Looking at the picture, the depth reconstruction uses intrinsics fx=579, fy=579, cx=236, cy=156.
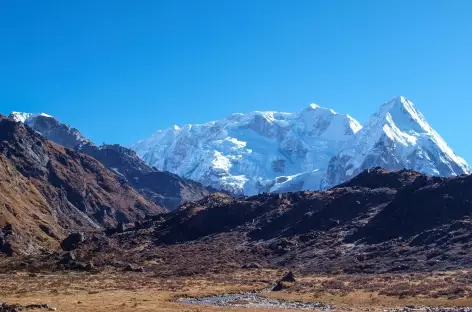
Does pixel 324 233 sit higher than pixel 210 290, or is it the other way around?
pixel 324 233

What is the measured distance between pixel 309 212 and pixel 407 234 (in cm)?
3829

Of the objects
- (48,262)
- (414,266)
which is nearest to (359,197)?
(414,266)

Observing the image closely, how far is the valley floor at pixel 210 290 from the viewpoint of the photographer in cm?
6506

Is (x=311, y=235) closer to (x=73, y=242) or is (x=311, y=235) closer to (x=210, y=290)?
(x=73, y=242)

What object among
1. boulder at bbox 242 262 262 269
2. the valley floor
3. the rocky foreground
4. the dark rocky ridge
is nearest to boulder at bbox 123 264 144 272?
the rocky foreground

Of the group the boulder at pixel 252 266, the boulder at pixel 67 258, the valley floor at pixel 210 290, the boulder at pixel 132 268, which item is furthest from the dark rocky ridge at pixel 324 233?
the valley floor at pixel 210 290

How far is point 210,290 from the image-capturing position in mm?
90125

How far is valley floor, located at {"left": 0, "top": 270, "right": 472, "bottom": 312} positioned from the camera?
6506 centimetres

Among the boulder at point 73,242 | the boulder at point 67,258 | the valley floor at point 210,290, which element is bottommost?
the valley floor at point 210,290

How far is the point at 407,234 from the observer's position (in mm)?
136500

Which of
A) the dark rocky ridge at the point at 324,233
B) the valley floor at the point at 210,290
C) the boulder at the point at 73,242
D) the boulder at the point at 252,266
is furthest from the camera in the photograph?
the boulder at the point at 73,242

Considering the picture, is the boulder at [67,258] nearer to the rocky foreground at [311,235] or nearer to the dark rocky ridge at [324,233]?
the rocky foreground at [311,235]

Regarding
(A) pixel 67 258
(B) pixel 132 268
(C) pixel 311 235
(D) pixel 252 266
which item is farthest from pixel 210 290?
(C) pixel 311 235

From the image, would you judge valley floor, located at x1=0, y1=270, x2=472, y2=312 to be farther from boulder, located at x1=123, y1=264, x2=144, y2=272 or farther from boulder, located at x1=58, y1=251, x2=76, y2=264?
boulder, located at x1=58, y1=251, x2=76, y2=264
